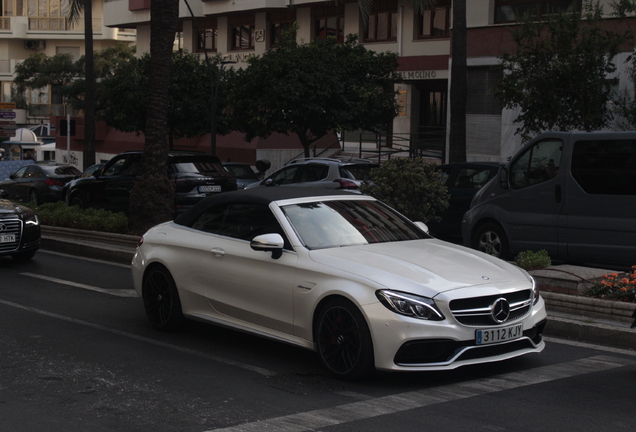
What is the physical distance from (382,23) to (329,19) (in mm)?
3390

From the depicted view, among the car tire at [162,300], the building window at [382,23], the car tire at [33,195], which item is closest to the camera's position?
the car tire at [162,300]

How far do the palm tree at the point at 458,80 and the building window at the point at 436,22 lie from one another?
1339cm

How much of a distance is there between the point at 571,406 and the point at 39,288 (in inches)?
305

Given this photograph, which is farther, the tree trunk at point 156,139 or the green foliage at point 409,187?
the tree trunk at point 156,139

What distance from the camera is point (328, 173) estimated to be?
60.4 feet

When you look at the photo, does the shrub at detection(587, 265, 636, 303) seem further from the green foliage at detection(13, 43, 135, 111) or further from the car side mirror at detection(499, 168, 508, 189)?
the green foliage at detection(13, 43, 135, 111)

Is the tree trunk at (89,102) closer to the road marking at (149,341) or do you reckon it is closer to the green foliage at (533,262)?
the road marking at (149,341)

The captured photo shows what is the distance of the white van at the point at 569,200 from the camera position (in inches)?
433

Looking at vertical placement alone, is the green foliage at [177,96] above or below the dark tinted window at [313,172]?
above

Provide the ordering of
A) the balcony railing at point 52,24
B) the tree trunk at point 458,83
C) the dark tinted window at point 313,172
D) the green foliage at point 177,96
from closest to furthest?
1. the dark tinted window at point 313,172
2. the tree trunk at point 458,83
3. the green foliage at point 177,96
4. the balcony railing at point 52,24

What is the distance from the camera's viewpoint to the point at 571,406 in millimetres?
5906

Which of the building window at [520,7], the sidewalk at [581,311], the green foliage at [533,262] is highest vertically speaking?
the building window at [520,7]

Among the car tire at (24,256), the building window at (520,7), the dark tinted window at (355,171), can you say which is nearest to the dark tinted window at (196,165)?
the dark tinted window at (355,171)

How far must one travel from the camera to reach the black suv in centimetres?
1908
